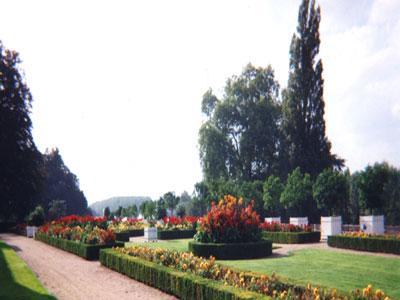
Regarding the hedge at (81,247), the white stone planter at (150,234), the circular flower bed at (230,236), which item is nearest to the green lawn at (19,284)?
the hedge at (81,247)

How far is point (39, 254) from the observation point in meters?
18.7

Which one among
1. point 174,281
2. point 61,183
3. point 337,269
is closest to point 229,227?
point 337,269

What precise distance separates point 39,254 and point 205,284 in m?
13.3

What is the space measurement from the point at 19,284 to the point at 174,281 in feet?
14.0

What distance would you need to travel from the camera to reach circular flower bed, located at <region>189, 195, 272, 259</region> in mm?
15539

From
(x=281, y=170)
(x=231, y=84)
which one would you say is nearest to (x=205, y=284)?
(x=281, y=170)

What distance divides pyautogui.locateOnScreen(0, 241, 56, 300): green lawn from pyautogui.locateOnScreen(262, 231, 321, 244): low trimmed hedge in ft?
42.3

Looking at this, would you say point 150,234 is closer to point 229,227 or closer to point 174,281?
point 229,227

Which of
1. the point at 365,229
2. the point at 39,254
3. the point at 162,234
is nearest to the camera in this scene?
Result: the point at 39,254

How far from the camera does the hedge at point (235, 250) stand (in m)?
15.5

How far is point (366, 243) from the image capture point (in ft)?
57.0

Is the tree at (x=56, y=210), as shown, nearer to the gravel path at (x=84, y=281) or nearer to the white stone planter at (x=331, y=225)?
the white stone planter at (x=331, y=225)

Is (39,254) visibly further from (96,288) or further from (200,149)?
(200,149)

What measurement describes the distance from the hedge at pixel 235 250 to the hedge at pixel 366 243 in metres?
4.50
